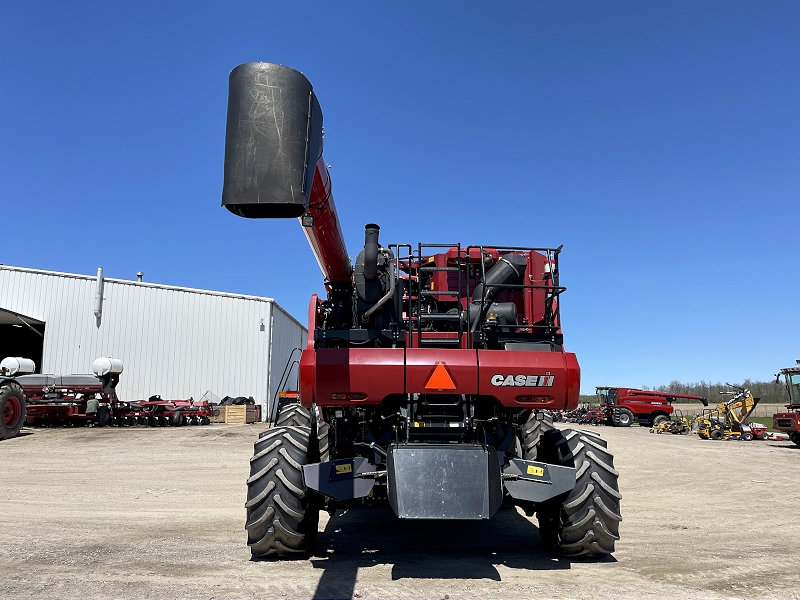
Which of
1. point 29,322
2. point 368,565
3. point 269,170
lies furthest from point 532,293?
point 29,322

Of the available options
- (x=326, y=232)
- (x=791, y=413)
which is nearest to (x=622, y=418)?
(x=791, y=413)

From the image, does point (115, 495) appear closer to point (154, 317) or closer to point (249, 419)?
point (249, 419)

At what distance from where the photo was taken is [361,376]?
200 inches

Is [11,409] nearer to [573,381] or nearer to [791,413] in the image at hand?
[573,381]

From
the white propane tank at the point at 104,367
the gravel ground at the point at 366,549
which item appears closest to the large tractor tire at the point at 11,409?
the white propane tank at the point at 104,367

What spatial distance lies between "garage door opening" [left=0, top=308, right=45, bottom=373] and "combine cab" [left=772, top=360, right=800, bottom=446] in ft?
102

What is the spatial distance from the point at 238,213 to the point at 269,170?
352 mm

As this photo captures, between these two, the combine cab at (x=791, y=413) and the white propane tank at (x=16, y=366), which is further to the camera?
the white propane tank at (x=16, y=366)

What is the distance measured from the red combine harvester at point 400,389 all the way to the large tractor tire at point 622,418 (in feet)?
105

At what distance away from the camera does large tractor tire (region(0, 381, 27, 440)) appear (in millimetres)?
17094

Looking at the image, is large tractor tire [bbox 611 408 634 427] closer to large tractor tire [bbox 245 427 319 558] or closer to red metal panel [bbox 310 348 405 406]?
large tractor tire [bbox 245 427 319 558]

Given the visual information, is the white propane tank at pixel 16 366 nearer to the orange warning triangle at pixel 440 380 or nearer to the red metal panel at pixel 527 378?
the orange warning triangle at pixel 440 380

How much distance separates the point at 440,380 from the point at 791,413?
865 inches

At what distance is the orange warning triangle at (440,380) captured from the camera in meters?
5.04
